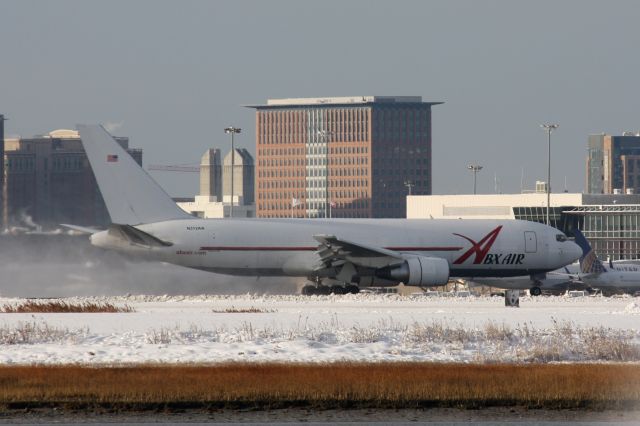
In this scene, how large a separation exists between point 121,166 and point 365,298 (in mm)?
15036

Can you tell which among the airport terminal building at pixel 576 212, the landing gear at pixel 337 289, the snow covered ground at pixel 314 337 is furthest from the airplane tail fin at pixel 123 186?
the airport terminal building at pixel 576 212

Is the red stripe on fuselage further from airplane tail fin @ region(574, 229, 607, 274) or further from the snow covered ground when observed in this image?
the snow covered ground

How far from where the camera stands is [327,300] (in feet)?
215

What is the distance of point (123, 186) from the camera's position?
234 ft

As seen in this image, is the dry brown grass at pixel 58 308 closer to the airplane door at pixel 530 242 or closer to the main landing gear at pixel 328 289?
the main landing gear at pixel 328 289

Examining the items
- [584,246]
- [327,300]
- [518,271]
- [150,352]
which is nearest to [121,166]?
[327,300]

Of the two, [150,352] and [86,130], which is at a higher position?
[86,130]

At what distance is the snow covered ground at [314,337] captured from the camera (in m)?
35.8

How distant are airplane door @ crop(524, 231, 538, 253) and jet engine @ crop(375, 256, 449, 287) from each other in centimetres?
617

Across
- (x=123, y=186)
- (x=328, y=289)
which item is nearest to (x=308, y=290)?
(x=328, y=289)

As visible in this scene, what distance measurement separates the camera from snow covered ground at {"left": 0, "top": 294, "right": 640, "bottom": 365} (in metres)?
35.8

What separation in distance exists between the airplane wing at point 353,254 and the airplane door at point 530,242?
785cm

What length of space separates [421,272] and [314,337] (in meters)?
32.4

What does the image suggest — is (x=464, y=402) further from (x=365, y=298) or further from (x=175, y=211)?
(x=175, y=211)
